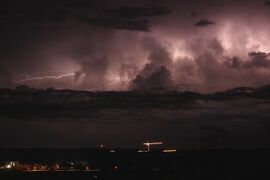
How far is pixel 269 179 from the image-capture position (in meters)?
184

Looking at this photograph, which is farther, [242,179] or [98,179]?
[242,179]

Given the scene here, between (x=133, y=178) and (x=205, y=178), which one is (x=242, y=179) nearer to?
(x=205, y=178)

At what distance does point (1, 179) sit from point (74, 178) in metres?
22.7

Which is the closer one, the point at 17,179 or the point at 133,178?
the point at 17,179

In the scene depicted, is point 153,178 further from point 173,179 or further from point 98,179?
point 98,179

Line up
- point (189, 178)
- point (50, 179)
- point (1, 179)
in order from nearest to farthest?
point (1, 179), point (50, 179), point (189, 178)

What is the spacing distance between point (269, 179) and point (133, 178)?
3921 centimetres

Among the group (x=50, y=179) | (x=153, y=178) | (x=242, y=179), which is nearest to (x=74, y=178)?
(x=50, y=179)

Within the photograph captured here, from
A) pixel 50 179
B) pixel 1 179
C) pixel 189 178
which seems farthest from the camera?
pixel 189 178

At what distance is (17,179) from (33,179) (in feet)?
16.9

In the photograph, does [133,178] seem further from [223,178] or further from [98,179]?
[223,178]

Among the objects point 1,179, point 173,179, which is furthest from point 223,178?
point 1,179

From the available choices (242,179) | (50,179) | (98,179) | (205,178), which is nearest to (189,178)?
(205,178)

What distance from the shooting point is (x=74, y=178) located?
17750 centimetres
